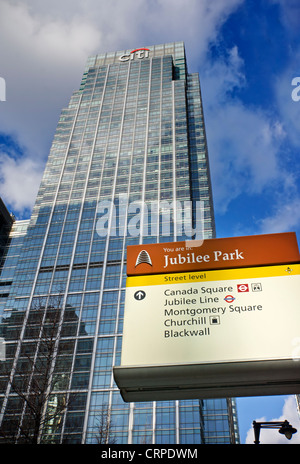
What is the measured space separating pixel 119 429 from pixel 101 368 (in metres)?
11.8

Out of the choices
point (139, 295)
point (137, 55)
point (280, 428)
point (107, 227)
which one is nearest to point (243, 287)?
point (139, 295)

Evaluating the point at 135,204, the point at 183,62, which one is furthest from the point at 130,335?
the point at 183,62

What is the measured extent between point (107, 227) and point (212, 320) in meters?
89.0

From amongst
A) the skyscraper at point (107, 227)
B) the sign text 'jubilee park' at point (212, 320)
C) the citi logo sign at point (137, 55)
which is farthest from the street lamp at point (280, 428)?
the citi logo sign at point (137, 55)

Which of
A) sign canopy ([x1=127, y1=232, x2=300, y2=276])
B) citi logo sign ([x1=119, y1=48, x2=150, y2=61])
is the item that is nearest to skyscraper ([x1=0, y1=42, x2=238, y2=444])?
citi logo sign ([x1=119, y1=48, x2=150, y2=61])

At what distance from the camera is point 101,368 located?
74625 mm

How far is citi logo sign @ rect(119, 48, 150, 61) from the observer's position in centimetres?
14312

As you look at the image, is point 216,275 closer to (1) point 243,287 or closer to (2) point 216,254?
(2) point 216,254

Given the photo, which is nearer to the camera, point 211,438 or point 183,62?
point 211,438

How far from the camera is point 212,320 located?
7723mm

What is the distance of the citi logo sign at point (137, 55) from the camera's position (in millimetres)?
143125

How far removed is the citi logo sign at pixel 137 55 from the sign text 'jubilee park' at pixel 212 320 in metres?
149

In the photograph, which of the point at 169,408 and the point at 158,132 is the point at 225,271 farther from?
the point at 158,132
